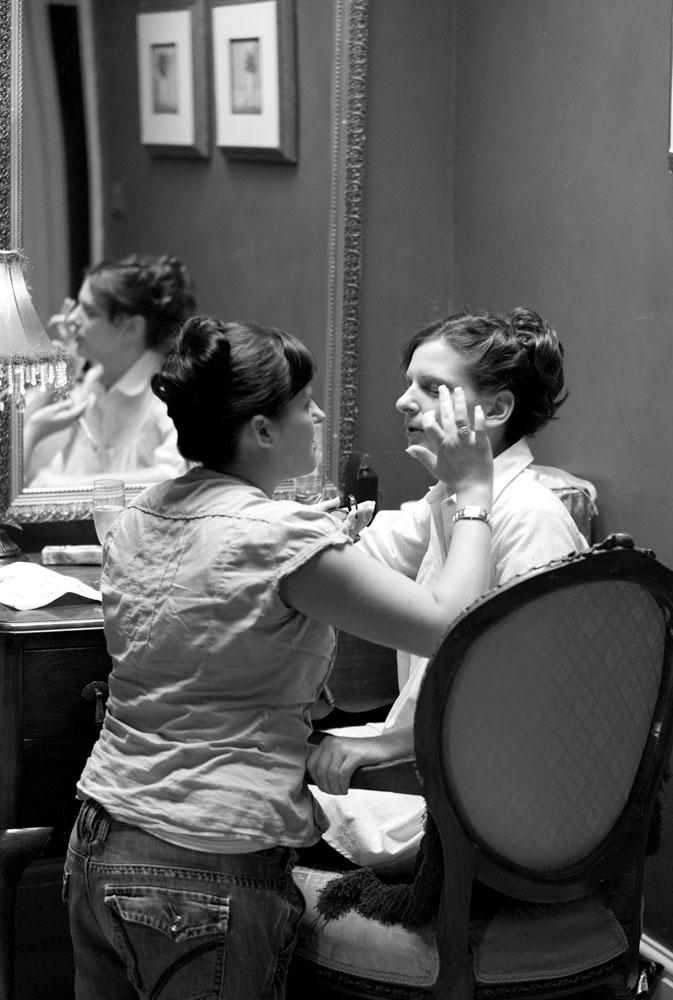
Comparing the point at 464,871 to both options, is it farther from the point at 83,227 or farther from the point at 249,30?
the point at 249,30

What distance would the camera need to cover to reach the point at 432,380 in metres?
1.83

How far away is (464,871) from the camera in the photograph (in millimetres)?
1421

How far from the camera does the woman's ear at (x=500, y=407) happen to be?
181 cm

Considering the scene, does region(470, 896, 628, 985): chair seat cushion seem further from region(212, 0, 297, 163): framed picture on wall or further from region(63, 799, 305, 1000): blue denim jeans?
region(212, 0, 297, 163): framed picture on wall

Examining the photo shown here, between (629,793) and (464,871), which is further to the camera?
(629,793)

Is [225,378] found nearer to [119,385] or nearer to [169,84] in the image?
[119,385]

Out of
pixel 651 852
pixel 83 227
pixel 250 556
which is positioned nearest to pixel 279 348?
pixel 250 556

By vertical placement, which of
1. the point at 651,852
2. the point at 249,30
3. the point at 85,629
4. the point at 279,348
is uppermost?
the point at 249,30

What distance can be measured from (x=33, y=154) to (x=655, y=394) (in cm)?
133

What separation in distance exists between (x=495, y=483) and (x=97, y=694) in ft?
2.45

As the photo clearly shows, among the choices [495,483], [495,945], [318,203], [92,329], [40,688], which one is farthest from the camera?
[318,203]

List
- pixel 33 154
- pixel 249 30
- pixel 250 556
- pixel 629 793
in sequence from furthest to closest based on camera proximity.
→ pixel 249 30 < pixel 33 154 < pixel 629 793 < pixel 250 556

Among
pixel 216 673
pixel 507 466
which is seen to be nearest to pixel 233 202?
pixel 507 466

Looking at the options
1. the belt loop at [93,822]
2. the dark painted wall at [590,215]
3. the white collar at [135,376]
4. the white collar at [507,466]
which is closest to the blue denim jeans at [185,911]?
the belt loop at [93,822]
